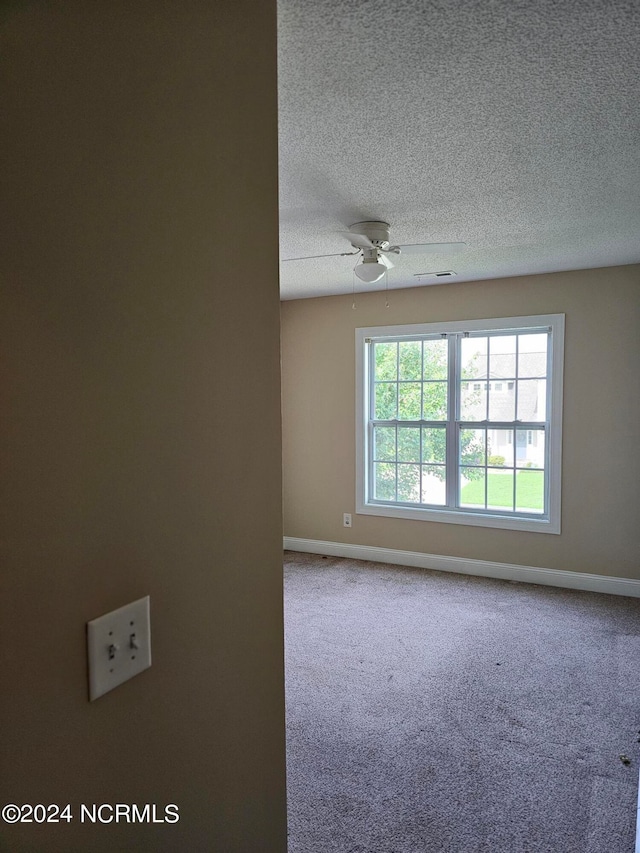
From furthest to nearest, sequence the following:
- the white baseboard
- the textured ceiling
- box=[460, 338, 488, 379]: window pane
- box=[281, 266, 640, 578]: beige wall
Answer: box=[460, 338, 488, 379]: window pane < the white baseboard < box=[281, 266, 640, 578]: beige wall < the textured ceiling

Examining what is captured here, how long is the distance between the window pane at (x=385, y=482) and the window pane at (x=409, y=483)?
0.07 m

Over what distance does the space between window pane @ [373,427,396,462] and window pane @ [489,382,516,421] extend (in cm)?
91

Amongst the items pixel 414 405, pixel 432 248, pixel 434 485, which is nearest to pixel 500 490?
pixel 434 485

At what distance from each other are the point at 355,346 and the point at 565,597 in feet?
8.96

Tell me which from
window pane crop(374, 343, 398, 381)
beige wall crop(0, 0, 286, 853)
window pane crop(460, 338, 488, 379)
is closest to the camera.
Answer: beige wall crop(0, 0, 286, 853)

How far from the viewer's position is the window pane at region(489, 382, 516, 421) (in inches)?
182

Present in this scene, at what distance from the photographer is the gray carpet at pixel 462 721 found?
204cm

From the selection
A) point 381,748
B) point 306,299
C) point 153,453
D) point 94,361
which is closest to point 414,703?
point 381,748

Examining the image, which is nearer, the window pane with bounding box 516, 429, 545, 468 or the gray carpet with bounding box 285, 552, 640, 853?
the gray carpet with bounding box 285, 552, 640, 853

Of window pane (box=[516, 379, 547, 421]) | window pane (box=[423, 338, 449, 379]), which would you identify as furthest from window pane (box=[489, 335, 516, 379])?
window pane (box=[423, 338, 449, 379])

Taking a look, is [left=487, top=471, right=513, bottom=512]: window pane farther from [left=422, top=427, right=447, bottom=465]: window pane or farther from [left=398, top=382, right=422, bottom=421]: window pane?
[left=398, top=382, right=422, bottom=421]: window pane

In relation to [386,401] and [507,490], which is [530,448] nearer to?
[507,490]

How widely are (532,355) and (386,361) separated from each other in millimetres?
1275

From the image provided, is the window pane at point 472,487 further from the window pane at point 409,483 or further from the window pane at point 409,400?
the window pane at point 409,400
